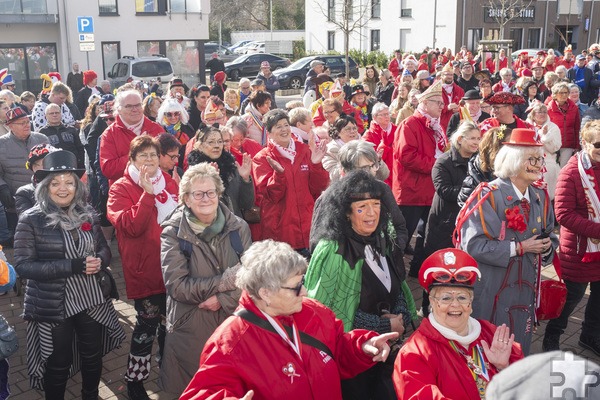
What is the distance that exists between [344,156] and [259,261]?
6.81 ft

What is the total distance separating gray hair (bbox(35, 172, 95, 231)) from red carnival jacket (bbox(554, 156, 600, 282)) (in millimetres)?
3742

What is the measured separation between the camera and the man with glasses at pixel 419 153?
6.65m

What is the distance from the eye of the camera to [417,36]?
130ft

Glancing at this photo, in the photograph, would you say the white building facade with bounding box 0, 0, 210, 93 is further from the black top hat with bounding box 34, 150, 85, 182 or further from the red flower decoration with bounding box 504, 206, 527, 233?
the red flower decoration with bounding box 504, 206, 527, 233

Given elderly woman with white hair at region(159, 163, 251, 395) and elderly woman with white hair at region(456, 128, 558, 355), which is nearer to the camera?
elderly woman with white hair at region(159, 163, 251, 395)

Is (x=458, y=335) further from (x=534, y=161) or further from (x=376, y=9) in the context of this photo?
(x=376, y=9)

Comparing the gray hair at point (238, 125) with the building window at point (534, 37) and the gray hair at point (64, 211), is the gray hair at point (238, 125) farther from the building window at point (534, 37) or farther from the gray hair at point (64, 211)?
the building window at point (534, 37)

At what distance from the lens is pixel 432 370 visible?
2.89 metres

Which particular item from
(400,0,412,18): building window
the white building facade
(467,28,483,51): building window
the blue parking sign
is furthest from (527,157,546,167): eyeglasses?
(400,0,412,18): building window

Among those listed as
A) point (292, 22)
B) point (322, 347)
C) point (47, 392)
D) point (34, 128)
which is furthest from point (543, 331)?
point (292, 22)

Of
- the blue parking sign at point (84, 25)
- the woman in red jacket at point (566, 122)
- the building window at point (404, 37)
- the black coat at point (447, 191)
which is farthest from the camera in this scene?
the building window at point (404, 37)

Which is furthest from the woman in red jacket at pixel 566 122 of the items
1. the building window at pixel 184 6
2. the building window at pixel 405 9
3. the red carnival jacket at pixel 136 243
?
the building window at pixel 405 9

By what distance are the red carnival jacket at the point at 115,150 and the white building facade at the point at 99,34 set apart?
21427 mm

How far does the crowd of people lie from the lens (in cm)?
293
